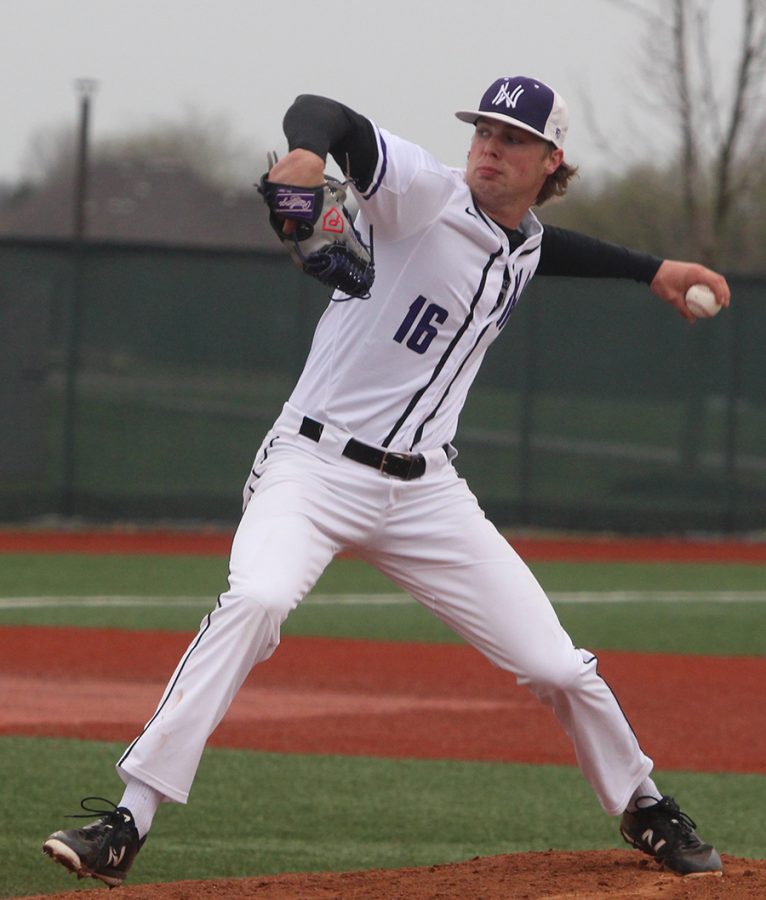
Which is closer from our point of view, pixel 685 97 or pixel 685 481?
pixel 685 481

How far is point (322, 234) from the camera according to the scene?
13.0ft

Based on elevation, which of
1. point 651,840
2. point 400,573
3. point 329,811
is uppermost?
point 400,573

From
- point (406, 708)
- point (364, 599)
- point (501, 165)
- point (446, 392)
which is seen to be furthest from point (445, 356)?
point (364, 599)

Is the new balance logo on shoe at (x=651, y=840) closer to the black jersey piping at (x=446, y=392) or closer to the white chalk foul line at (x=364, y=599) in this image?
the black jersey piping at (x=446, y=392)

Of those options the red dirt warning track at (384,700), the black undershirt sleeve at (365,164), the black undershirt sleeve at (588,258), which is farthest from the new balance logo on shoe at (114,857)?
the red dirt warning track at (384,700)

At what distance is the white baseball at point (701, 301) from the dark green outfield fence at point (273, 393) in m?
11.9

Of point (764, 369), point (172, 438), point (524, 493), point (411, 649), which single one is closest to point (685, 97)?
point (764, 369)

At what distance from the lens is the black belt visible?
184 inches

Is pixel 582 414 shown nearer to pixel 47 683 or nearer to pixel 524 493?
pixel 524 493

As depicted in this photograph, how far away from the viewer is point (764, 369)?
18.0 m

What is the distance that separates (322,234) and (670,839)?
7.13 ft

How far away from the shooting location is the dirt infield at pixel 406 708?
16.3 ft

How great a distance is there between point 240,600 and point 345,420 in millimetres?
665

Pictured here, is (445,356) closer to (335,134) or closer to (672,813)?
(335,134)
